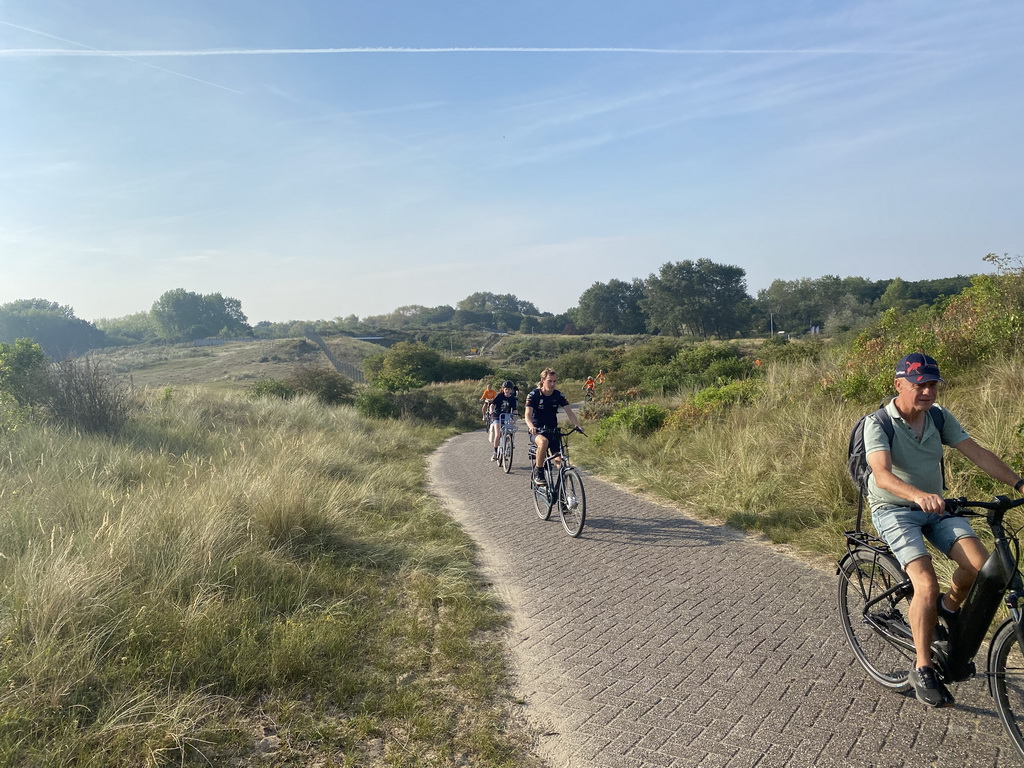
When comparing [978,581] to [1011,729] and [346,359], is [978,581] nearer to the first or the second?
[1011,729]

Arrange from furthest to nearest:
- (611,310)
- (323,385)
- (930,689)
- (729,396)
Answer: (611,310) < (323,385) < (729,396) < (930,689)

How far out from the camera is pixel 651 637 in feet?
14.4

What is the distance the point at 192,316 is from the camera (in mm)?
120125

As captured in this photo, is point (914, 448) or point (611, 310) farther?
point (611, 310)

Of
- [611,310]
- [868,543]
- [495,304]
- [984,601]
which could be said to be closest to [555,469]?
[868,543]

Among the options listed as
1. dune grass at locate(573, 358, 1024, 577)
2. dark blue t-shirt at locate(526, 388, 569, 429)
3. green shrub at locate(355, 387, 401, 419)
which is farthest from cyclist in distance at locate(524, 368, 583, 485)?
green shrub at locate(355, 387, 401, 419)

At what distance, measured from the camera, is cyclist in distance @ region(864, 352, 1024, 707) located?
10.1ft

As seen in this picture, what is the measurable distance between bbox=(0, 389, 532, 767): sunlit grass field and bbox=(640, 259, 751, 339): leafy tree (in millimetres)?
77629

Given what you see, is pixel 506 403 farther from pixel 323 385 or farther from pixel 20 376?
pixel 323 385

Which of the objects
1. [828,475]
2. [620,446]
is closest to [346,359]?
[620,446]

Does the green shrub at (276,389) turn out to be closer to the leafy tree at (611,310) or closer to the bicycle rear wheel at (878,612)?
the bicycle rear wheel at (878,612)

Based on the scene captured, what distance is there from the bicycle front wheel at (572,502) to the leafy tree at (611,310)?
3539 inches

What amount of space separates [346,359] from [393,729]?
63.4 metres

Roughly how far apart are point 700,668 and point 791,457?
17.0ft
